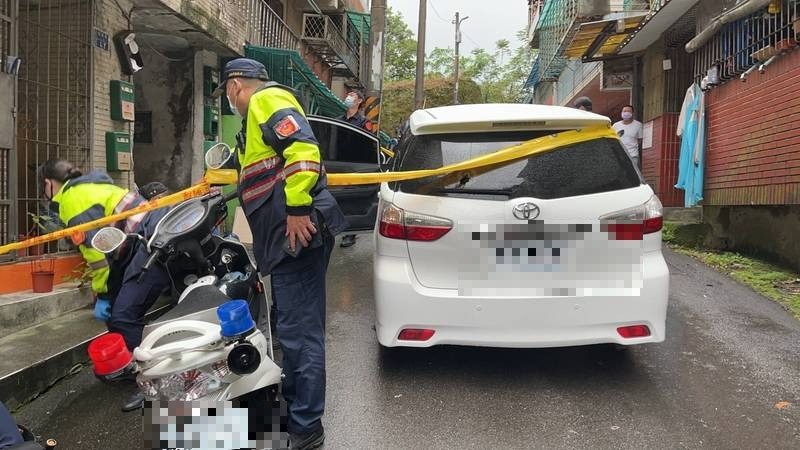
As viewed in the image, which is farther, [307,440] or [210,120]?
[210,120]

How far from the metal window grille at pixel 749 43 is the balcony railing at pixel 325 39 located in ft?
28.9

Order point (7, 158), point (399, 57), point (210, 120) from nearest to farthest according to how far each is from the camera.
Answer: point (7, 158) → point (210, 120) → point (399, 57)

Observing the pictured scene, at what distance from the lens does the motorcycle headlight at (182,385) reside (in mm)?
2137

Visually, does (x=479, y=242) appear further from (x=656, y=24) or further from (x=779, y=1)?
(x=656, y=24)

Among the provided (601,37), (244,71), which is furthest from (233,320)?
(601,37)

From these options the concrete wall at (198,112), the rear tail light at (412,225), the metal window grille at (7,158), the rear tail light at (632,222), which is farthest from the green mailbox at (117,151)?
the rear tail light at (632,222)

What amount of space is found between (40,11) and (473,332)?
18.7 feet

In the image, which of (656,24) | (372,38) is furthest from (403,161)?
(372,38)

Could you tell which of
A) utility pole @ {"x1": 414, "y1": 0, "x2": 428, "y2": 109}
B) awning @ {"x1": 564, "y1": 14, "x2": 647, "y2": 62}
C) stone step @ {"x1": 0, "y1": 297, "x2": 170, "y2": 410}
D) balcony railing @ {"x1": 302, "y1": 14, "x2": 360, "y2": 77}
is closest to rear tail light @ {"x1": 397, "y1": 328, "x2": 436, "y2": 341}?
stone step @ {"x1": 0, "y1": 297, "x2": 170, "y2": 410}

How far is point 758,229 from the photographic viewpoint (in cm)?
708

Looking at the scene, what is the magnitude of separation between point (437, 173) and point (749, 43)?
19.7ft

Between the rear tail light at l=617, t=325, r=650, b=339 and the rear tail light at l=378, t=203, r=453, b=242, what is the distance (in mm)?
1098

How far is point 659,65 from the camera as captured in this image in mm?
10727

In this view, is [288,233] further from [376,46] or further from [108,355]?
[376,46]
